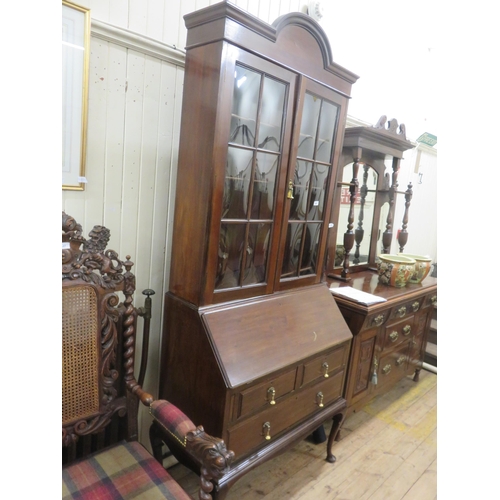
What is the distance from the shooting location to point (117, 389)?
1307mm

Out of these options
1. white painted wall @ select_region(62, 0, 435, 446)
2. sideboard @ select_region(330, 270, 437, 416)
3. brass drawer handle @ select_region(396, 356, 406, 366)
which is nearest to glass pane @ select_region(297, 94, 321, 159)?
white painted wall @ select_region(62, 0, 435, 446)

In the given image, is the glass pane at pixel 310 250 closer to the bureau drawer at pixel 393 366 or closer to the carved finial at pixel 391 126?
the bureau drawer at pixel 393 366

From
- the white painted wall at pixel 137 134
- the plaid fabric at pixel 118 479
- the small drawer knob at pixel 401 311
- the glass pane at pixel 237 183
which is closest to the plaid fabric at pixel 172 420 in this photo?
the plaid fabric at pixel 118 479

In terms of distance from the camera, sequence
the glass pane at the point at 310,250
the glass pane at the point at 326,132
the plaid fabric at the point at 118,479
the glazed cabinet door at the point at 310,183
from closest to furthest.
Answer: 1. the plaid fabric at the point at 118,479
2. the glazed cabinet door at the point at 310,183
3. the glass pane at the point at 326,132
4. the glass pane at the point at 310,250

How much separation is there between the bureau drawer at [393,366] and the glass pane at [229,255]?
1.31m

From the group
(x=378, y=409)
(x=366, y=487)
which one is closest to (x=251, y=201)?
(x=366, y=487)

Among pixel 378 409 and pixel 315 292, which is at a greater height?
pixel 315 292

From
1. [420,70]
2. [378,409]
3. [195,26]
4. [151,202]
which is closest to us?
[195,26]

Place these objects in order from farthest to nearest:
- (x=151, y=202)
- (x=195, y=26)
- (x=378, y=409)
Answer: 1. (x=378, y=409)
2. (x=151, y=202)
3. (x=195, y=26)

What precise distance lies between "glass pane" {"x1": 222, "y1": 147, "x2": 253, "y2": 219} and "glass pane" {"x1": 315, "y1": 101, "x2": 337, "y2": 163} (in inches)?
16.9

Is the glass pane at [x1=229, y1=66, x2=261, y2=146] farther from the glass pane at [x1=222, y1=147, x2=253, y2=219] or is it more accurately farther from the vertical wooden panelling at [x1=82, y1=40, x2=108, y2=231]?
the vertical wooden panelling at [x1=82, y1=40, x2=108, y2=231]

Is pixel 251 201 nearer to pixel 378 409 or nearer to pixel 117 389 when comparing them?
pixel 117 389

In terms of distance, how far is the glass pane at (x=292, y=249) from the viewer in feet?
5.37
